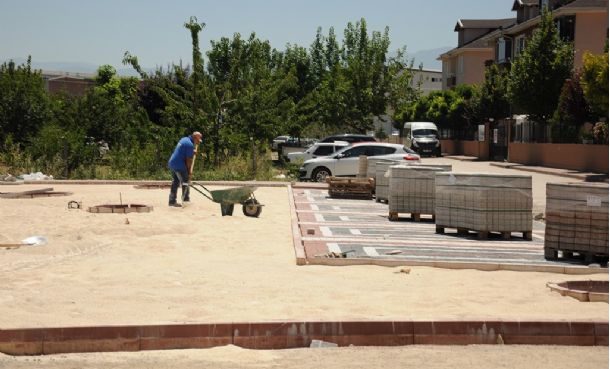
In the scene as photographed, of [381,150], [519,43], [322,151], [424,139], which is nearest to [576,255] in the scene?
[381,150]

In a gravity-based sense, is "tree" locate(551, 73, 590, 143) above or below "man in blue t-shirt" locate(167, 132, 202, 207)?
above

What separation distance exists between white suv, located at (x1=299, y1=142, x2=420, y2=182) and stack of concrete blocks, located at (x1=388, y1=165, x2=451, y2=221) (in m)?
10.5

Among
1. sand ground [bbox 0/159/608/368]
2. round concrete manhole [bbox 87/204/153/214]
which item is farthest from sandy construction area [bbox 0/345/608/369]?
round concrete manhole [bbox 87/204/153/214]

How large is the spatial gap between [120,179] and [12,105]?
25.6ft

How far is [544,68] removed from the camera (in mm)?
50062

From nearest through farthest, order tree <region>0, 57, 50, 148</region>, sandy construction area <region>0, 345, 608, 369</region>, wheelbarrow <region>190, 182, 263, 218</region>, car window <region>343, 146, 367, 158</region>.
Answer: sandy construction area <region>0, 345, 608, 369</region> → wheelbarrow <region>190, 182, 263, 218</region> → car window <region>343, 146, 367, 158</region> → tree <region>0, 57, 50, 148</region>

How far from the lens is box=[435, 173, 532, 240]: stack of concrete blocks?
15.8 meters

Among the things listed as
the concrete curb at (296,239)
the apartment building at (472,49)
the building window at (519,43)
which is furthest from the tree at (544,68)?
the apartment building at (472,49)

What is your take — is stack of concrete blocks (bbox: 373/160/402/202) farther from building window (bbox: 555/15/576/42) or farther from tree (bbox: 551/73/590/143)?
building window (bbox: 555/15/576/42)

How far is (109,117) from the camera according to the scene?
128 feet

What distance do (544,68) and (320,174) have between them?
22.8 m

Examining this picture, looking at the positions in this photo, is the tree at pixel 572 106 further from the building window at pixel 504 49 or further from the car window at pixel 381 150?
the building window at pixel 504 49

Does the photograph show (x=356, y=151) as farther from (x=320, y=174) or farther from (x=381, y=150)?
(x=320, y=174)

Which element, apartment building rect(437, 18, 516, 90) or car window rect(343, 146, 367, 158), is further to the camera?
apartment building rect(437, 18, 516, 90)
